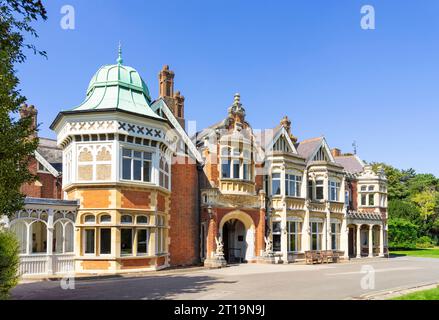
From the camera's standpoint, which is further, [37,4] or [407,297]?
[407,297]

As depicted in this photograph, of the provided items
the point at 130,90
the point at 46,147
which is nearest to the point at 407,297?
the point at 130,90

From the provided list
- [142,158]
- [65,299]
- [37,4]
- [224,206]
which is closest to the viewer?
[37,4]

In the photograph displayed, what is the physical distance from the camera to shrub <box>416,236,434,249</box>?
6828 centimetres

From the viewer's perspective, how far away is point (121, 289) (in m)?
15.9

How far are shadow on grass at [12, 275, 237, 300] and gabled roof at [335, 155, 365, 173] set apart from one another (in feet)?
106

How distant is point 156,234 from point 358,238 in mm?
22346

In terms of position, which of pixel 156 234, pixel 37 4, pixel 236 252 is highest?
pixel 37 4

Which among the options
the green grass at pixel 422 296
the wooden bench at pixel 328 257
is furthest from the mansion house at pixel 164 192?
the green grass at pixel 422 296

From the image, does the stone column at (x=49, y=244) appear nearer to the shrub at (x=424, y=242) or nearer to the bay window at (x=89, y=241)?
the bay window at (x=89, y=241)

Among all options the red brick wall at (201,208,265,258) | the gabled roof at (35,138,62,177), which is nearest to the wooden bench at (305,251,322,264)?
the red brick wall at (201,208,265,258)

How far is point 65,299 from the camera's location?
13.6 metres

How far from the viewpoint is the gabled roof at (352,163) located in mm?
48469

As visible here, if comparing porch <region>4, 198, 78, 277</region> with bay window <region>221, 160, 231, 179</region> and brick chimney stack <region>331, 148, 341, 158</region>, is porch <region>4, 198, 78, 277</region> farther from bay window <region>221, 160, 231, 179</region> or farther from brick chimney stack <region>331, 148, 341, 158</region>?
brick chimney stack <region>331, 148, 341, 158</region>
